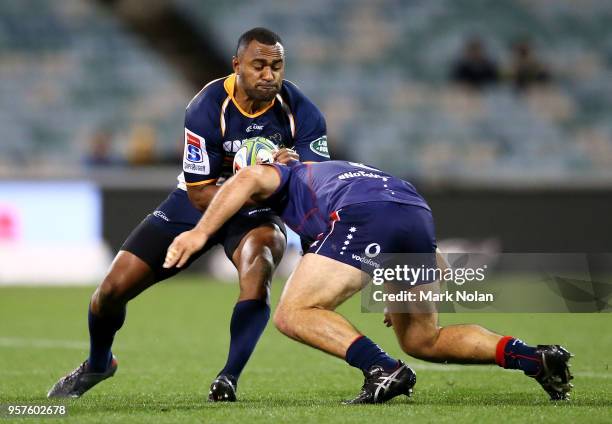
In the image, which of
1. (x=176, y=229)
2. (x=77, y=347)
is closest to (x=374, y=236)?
(x=176, y=229)

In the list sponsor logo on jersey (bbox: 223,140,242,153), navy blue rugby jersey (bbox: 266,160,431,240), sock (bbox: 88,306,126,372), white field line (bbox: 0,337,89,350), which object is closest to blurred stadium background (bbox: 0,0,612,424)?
white field line (bbox: 0,337,89,350)

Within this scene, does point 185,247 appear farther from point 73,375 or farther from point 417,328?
point 73,375

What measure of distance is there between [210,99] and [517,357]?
230 centimetres

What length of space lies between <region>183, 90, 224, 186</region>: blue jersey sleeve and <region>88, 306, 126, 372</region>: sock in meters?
0.90

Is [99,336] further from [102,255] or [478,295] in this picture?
[102,255]

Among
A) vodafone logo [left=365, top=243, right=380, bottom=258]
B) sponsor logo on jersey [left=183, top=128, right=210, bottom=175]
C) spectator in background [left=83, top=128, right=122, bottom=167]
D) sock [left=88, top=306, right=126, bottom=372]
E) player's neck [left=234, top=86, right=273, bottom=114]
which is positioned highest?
player's neck [left=234, top=86, right=273, bottom=114]

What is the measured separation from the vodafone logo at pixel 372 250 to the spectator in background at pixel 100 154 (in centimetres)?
1214

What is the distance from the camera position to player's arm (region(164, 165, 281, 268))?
521 centimetres

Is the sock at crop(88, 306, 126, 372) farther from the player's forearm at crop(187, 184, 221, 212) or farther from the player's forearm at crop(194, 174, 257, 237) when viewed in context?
the player's forearm at crop(194, 174, 257, 237)

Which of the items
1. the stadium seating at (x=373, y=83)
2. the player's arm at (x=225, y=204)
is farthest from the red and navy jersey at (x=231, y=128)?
the stadium seating at (x=373, y=83)

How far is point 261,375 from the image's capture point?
7188 mm

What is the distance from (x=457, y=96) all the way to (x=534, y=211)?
364 centimetres

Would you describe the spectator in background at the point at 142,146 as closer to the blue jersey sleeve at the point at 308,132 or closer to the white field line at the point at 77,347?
the white field line at the point at 77,347

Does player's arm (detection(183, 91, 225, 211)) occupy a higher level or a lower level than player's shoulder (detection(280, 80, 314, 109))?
lower
